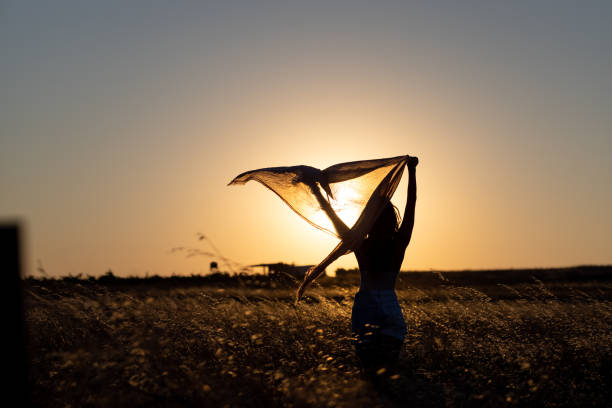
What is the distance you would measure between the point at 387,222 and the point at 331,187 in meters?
0.91

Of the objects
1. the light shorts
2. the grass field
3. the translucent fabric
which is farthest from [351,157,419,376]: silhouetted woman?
the translucent fabric

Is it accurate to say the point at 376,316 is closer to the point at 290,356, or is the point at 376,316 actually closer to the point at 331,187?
the point at 331,187

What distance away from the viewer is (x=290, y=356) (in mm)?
6148

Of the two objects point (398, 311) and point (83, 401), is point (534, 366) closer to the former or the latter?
point (398, 311)

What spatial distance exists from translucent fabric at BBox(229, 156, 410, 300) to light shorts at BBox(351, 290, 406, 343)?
0.65 meters

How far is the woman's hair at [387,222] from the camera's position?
4.56 meters

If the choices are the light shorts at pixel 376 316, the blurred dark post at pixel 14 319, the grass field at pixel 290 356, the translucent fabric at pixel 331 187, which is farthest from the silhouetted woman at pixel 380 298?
the blurred dark post at pixel 14 319

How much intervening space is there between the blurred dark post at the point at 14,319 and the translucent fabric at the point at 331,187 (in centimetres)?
294

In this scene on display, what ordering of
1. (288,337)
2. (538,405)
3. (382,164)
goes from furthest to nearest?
(288,337) → (382,164) → (538,405)

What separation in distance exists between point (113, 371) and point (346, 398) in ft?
5.77

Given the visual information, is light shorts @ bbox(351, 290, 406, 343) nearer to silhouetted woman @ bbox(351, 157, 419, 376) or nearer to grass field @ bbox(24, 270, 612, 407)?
silhouetted woman @ bbox(351, 157, 419, 376)

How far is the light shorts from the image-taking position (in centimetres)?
429

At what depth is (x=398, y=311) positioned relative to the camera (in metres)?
4.38

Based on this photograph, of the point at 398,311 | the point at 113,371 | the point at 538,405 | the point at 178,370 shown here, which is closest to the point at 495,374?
the point at 538,405
